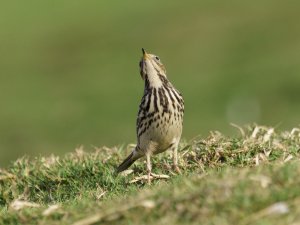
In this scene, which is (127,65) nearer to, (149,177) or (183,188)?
(149,177)

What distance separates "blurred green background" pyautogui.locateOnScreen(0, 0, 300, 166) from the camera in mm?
24906

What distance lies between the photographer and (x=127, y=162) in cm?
969

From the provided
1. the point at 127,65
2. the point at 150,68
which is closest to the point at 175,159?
the point at 150,68

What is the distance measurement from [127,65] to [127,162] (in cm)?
2391

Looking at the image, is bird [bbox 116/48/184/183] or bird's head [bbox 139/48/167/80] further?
bird's head [bbox 139/48/167/80]

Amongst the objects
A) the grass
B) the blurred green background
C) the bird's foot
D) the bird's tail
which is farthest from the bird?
the blurred green background

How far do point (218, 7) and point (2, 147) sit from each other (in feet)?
57.4

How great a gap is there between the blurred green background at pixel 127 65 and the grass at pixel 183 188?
973 cm

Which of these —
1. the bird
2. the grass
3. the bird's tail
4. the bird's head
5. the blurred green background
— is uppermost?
the blurred green background

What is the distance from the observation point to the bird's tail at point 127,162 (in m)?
9.60

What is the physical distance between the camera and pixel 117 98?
28969 millimetres

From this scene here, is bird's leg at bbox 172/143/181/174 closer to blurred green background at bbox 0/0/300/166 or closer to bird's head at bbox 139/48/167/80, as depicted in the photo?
bird's head at bbox 139/48/167/80

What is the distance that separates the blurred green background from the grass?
31.9ft

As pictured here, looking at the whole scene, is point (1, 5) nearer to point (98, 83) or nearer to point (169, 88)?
point (98, 83)
